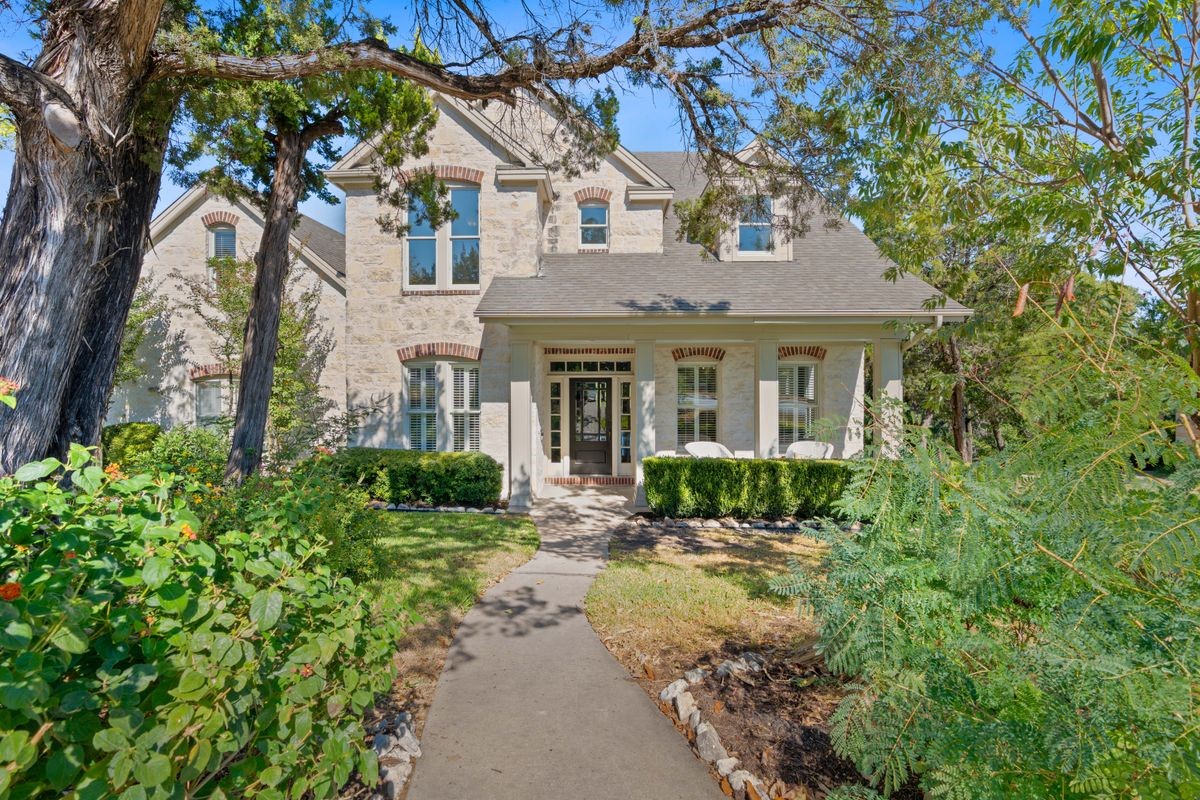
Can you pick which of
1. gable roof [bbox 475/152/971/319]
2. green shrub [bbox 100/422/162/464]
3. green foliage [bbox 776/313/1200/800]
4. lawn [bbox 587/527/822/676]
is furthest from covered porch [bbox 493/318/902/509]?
green foliage [bbox 776/313/1200/800]

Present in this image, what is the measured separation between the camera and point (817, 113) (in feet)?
19.2

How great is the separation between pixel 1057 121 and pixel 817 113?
6.75 ft

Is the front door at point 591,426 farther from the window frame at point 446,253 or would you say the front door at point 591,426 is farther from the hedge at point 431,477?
the window frame at point 446,253

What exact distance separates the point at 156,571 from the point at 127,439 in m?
13.4

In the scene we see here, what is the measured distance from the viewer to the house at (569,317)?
10625 mm

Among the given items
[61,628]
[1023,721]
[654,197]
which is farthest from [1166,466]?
[654,197]

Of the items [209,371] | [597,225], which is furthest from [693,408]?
[209,371]

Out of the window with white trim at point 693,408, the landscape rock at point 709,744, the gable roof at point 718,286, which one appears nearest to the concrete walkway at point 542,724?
the landscape rock at point 709,744

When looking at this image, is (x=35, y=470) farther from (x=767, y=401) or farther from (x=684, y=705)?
(x=767, y=401)

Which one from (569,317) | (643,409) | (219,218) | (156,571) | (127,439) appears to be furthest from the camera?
(219,218)

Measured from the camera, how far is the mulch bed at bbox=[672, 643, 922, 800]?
278 centimetres

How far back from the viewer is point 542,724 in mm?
3383

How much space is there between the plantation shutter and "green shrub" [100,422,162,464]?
5.23 m

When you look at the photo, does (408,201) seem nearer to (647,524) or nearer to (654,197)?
(654,197)
